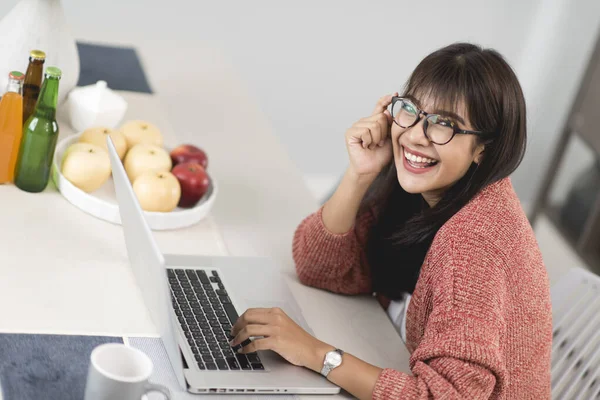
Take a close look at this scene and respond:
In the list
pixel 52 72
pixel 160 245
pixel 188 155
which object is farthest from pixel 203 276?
pixel 52 72

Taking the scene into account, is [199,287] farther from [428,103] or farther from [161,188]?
[428,103]

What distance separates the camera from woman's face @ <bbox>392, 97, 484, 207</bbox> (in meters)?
1.45

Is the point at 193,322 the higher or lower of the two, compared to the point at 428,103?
lower

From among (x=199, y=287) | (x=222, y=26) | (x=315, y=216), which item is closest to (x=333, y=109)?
(x=222, y=26)

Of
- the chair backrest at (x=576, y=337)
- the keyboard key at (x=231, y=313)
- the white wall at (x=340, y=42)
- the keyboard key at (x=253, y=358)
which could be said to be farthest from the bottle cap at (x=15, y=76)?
the white wall at (x=340, y=42)

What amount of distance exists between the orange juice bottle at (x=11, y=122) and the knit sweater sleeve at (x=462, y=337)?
82cm

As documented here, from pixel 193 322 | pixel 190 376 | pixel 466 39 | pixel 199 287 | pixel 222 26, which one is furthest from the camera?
pixel 466 39

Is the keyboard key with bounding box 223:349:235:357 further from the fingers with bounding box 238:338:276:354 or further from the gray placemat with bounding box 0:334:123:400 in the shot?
the gray placemat with bounding box 0:334:123:400

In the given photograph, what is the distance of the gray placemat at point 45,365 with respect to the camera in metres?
1.09

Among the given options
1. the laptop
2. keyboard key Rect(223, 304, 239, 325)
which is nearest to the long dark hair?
the laptop

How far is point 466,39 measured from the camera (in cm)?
365

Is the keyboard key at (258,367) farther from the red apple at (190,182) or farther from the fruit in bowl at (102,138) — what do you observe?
the fruit in bowl at (102,138)

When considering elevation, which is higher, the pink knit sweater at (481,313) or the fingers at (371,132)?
the fingers at (371,132)

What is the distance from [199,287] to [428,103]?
52 centimetres
